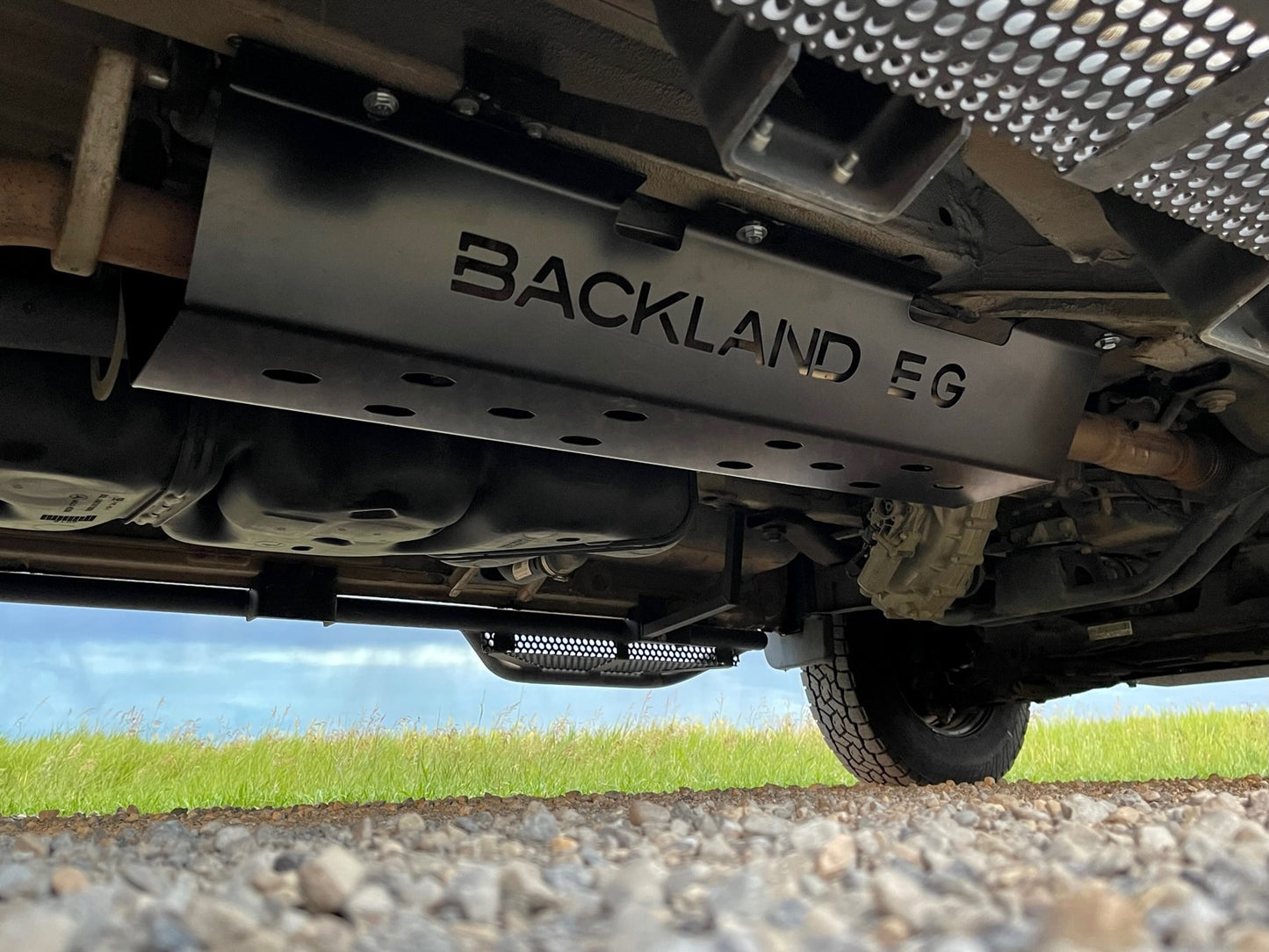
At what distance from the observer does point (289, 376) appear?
114 cm

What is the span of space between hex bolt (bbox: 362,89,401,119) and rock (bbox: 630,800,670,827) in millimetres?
821

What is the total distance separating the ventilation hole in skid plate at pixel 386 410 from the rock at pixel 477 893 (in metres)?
0.69

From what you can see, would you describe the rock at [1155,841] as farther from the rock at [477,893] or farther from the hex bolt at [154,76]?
the hex bolt at [154,76]

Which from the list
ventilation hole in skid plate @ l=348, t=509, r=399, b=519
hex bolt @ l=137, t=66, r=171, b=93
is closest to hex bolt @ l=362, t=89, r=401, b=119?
hex bolt @ l=137, t=66, r=171, b=93

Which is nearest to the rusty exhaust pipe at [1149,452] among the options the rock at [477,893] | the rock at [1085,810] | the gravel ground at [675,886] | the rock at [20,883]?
the rock at [1085,810]

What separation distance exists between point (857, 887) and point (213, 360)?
0.89m

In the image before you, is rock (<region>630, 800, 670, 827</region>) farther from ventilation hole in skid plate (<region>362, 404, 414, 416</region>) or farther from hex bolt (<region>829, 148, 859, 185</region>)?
A: hex bolt (<region>829, 148, 859, 185</region>)

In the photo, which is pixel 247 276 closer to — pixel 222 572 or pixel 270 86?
pixel 270 86

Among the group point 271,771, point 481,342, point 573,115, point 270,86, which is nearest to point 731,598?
point 481,342

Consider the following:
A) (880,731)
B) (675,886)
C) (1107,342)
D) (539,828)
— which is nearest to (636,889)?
(675,886)

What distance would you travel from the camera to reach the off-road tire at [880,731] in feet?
9.46

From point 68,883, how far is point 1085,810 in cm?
100

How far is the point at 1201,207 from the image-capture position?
3.16 feet

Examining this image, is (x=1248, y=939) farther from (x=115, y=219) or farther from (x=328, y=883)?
(x=115, y=219)
